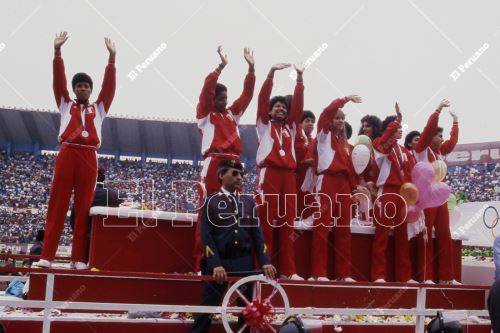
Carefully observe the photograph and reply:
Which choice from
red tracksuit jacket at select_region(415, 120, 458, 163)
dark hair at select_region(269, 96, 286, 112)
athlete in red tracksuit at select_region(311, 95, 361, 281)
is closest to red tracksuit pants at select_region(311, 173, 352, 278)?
athlete in red tracksuit at select_region(311, 95, 361, 281)

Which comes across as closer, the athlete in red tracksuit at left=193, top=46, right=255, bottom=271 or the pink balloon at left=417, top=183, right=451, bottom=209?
the athlete in red tracksuit at left=193, top=46, right=255, bottom=271

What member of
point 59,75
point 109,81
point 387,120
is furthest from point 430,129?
point 59,75

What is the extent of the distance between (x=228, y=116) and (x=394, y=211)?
7.00 feet

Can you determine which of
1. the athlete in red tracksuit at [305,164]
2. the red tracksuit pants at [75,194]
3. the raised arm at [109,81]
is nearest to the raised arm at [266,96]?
the athlete in red tracksuit at [305,164]

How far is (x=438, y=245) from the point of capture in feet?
22.9

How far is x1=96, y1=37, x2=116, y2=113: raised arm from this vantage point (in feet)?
18.9

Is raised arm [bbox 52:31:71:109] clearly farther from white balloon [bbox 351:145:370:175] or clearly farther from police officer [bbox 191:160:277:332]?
white balloon [bbox 351:145:370:175]

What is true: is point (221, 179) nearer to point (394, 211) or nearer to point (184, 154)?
point (394, 211)

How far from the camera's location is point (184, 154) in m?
23.8

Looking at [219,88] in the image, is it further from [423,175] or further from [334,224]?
[423,175]

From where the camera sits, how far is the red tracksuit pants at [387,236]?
259 inches

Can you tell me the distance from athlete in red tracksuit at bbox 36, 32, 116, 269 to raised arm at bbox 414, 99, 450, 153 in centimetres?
355

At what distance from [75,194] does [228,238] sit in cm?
174

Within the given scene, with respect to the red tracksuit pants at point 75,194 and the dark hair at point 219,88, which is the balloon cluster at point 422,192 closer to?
the dark hair at point 219,88
